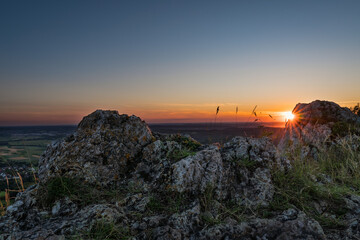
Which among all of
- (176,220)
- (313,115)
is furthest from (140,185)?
(313,115)

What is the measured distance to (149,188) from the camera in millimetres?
3637

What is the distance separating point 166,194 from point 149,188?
1.13 feet

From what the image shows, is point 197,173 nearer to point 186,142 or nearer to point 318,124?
point 186,142

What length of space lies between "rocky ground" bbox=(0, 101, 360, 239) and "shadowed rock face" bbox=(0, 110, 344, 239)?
16mm

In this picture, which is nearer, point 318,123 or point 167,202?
point 167,202

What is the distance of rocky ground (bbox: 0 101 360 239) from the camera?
2834mm

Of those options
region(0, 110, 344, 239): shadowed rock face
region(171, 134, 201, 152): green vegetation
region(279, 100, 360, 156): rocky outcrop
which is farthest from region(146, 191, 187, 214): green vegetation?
region(279, 100, 360, 156): rocky outcrop

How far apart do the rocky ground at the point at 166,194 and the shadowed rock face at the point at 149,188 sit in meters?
0.02

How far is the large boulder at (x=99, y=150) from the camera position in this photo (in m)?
3.75

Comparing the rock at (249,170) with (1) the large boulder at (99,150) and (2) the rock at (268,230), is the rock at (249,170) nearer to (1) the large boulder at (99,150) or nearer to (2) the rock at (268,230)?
(2) the rock at (268,230)

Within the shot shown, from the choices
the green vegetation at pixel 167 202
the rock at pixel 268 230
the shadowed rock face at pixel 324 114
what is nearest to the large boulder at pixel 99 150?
the green vegetation at pixel 167 202

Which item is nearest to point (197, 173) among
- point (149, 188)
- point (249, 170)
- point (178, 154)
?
point (178, 154)

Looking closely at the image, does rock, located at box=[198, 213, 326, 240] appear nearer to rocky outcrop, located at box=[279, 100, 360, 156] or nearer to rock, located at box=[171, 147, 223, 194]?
rock, located at box=[171, 147, 223, 194]

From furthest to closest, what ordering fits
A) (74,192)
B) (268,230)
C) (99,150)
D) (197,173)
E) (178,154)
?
(178,154)
(99,150)
(197,173)
(74,192)
(268,230)
